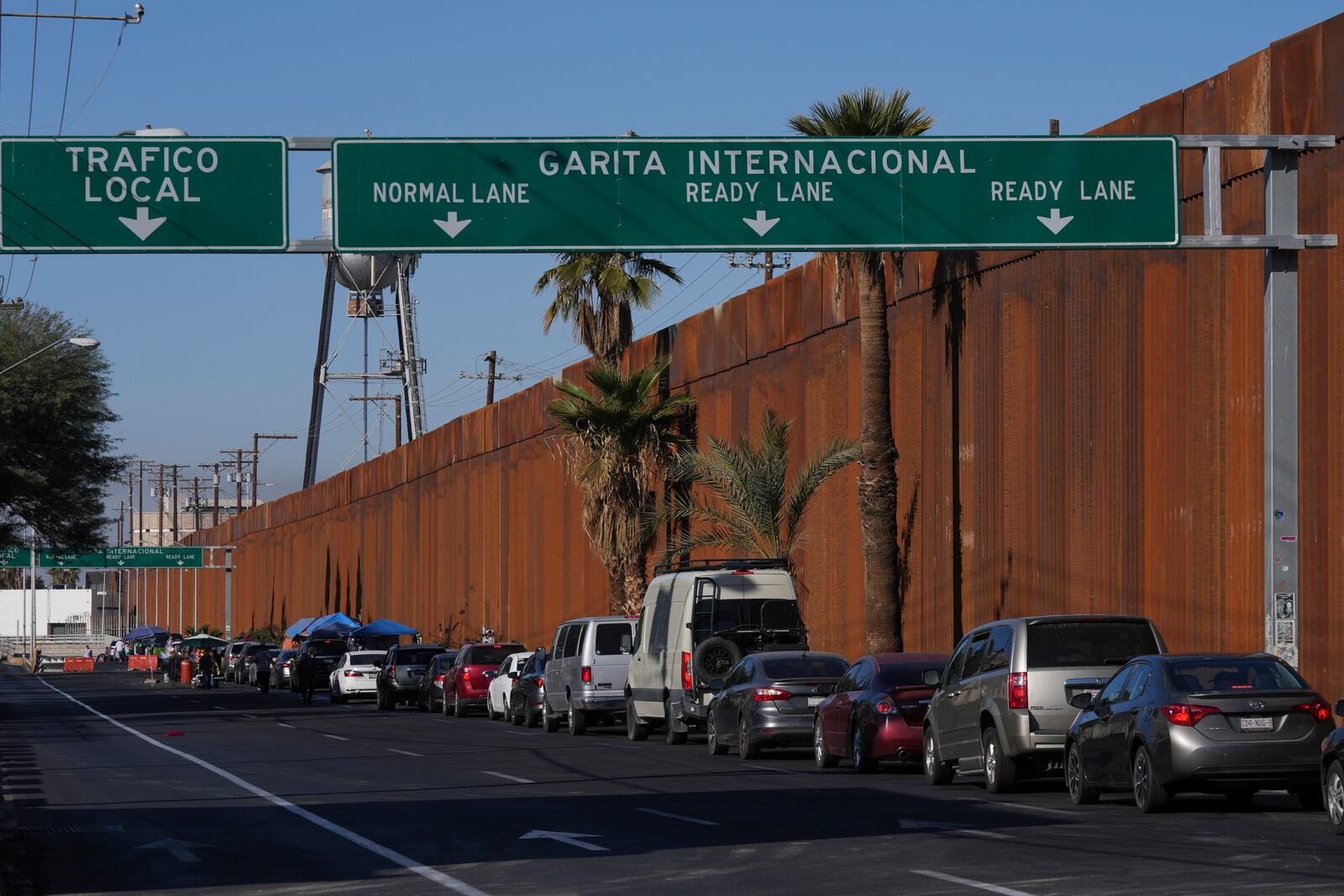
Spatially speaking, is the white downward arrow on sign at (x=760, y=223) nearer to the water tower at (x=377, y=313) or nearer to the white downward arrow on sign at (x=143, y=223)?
the white downward arrow on sign at (x=143, y=223)

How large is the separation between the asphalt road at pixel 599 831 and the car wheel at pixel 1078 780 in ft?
0.65

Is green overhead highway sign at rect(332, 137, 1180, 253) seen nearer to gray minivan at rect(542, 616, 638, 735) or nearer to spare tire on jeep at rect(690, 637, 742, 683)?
spare tire on jeep at rect(690, 637, 742, 683)

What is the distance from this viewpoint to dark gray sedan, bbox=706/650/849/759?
85.7ft

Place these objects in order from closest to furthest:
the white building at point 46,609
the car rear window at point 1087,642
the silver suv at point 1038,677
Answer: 1. the silver suv at point 1038,677
2. the car rear window at point 1087,642
3. the white building at point 46,609

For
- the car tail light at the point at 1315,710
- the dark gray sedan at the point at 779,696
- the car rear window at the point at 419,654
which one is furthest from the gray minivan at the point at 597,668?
the car tail light at the point at 1315,710

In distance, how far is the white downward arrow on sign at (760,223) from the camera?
64.7ft

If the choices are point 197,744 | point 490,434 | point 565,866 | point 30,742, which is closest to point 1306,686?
point 565,866

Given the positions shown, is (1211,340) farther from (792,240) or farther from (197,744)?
(197,744)

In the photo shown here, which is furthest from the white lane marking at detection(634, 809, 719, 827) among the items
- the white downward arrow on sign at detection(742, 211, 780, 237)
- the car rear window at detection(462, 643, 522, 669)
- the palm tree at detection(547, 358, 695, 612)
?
the car rear window at detection(462, 643, 522, 669)

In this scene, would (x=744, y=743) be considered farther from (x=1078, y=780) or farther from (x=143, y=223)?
(x=143, y=223)

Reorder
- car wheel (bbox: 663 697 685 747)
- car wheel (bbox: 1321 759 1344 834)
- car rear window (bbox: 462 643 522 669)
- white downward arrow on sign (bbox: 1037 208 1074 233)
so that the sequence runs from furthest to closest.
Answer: car rear window (bbox: 462 643 522 669)
car wheel (bbox: 663 697 685 747)
white downward arrow on sign (bbox: 1037 208 1074 233)
car wheel (bbox: 1321 759 1344 834)

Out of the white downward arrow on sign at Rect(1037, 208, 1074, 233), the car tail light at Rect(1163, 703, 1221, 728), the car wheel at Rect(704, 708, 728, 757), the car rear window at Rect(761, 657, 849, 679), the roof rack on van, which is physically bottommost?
the car wheel at Rect(704, 708, 728, 757)

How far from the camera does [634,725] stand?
3281 centimetres

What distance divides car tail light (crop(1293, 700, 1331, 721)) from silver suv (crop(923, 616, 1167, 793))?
239 cm
